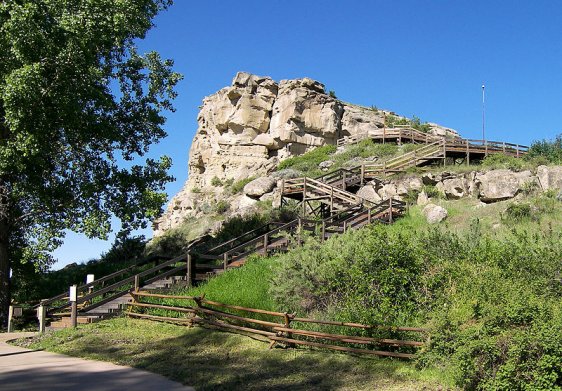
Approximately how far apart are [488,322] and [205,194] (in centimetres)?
5340

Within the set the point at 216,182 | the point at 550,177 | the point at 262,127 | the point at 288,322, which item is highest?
the point at 262,127

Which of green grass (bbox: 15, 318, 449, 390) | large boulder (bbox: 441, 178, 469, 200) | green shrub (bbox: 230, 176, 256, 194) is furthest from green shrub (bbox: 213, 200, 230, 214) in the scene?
green grass (bbox: 15, 318, 449, 390)

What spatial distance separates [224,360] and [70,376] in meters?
2.99

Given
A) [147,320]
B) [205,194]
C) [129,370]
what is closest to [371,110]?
[205,194]

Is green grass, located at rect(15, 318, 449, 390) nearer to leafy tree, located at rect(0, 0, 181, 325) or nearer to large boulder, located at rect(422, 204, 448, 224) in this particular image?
leafy tree, located at rect(0, 0, 181, 325)

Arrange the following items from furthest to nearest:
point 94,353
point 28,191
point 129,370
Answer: point 28,191
point 94,353
point 129,370

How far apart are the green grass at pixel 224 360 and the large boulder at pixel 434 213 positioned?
50.3 ft

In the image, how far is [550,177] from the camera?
94.5 ft

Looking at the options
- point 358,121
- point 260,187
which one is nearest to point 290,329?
point 260,187

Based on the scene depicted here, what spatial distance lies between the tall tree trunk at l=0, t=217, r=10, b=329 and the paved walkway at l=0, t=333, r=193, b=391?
6.97m

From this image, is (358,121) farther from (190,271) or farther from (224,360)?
(224,360)

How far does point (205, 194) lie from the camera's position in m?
61.4

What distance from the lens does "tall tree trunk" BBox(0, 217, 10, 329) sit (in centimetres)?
1966

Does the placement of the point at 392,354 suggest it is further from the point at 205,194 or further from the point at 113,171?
the point at 205,194
